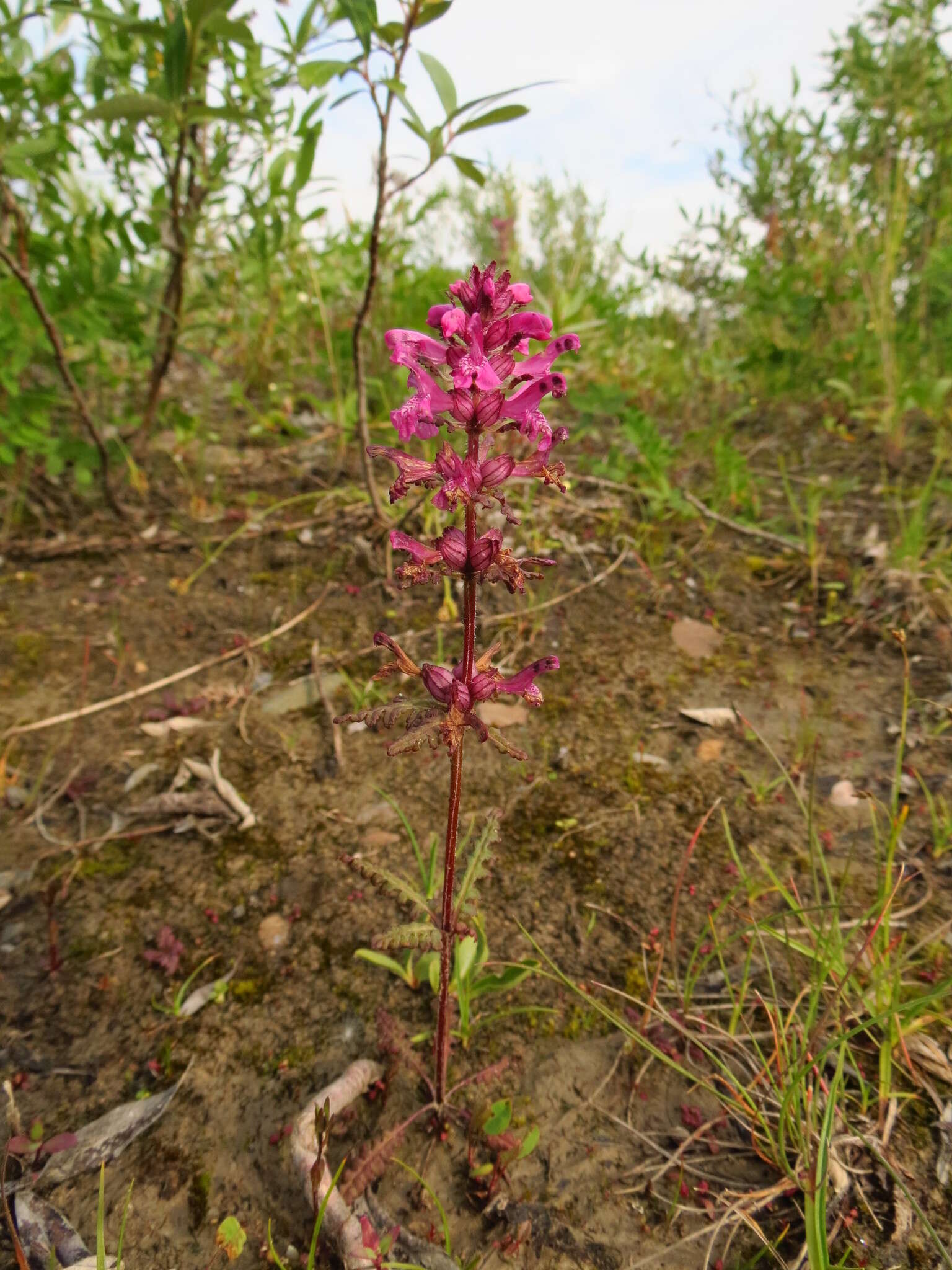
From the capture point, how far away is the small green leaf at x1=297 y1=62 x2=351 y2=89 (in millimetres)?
1977

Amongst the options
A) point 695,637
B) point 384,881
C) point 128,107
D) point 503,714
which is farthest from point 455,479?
point 128,107

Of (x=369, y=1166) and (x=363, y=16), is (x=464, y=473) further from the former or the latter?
(x=363, y=16)

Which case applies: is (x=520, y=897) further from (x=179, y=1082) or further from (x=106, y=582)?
(x=106, y=582)

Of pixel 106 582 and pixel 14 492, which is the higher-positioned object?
pixel 14 492

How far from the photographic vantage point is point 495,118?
2047 millimetres

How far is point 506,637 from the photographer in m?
2.91

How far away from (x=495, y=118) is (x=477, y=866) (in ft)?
6.68

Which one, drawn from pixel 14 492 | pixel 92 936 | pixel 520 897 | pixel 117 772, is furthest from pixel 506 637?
pixel 14 492

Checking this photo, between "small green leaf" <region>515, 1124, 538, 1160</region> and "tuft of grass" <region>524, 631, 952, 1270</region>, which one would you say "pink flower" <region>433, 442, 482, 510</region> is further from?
"small green leaf" <region>515, 1124, 538, 1160</region>

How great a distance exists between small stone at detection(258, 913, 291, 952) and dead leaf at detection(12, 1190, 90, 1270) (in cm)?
61

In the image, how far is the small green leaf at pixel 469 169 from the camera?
2.10 meters

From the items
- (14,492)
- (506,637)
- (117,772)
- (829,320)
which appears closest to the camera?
(117,772)

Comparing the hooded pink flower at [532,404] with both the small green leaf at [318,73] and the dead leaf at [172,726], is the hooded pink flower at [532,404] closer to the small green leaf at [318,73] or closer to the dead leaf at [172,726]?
the small green leaf at [318,73]

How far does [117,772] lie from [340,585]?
1237 millimetres
